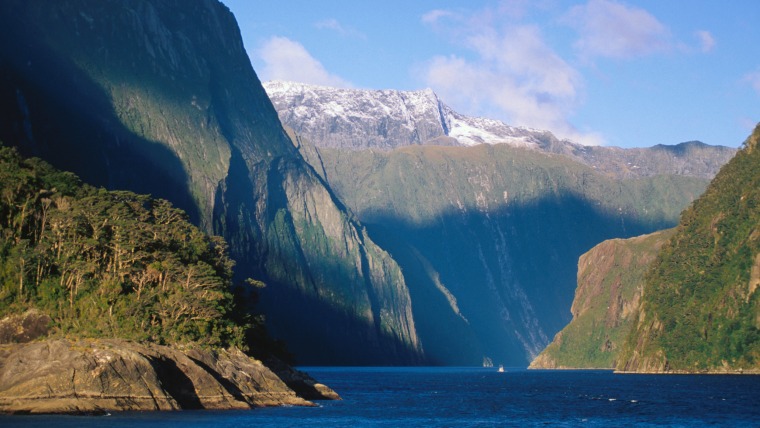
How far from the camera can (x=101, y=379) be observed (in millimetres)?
90500

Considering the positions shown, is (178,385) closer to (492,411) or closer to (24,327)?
(24,327)

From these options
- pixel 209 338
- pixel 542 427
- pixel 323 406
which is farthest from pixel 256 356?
pixel 542 427

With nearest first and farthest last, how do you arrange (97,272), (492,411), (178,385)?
1. (178,385)
2. (97,272)
3. (492,411)

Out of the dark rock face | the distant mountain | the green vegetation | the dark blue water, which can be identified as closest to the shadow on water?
the distant mountain

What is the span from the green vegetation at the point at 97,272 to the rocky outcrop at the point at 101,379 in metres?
7.50

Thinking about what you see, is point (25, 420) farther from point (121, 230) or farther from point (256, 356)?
point (256, 356)

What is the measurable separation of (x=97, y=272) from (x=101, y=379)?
83.2 ft

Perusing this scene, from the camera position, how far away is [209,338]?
114625mm

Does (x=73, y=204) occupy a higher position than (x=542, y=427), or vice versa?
(x=73, y=204)

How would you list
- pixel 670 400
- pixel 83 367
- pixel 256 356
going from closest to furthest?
pixel 83 367
pixel 256 356
pixel 670 400

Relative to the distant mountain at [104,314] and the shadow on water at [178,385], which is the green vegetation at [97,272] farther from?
the shadow on water at [178,385]

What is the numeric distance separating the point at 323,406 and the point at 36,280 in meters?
35.2

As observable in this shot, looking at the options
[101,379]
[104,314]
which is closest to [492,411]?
[104,314]

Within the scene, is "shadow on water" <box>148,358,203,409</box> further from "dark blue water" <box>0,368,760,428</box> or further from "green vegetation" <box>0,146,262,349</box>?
"green vegetation" <box>0,146,262,349</box>
